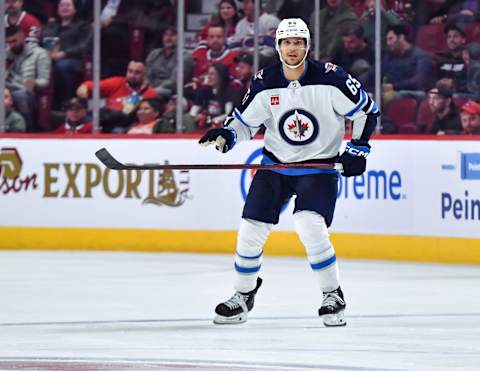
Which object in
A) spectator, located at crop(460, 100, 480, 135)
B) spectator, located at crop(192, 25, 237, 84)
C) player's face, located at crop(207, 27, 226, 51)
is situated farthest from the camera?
player's face, located at crop(207, 27, 226, 51)

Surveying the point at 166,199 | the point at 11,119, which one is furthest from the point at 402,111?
the point at 11,119

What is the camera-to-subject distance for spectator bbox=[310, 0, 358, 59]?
A: 11.8 metres

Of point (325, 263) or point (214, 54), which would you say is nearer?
point (325, 263)

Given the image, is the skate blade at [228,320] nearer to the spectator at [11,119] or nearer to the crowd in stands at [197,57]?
the crowd in stands at [197,57]

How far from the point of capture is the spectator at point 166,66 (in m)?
12.1

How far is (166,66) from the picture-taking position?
40.0ft

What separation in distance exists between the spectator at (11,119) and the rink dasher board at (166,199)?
0.27m

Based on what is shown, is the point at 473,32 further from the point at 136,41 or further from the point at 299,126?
the point at 299,126

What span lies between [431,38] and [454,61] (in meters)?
0.34

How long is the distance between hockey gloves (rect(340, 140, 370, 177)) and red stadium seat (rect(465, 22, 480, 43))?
4.80 metres

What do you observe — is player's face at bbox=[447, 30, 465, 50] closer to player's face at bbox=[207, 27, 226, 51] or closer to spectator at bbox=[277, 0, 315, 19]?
spectator at bbox=[277, 0, 315, 19]

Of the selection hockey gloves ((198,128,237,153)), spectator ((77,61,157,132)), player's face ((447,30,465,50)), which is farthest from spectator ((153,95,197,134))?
hockey gloves ((198,128,237,153))

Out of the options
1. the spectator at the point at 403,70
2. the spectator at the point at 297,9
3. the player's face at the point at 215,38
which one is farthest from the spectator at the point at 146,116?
the spectator at the point at 403,70

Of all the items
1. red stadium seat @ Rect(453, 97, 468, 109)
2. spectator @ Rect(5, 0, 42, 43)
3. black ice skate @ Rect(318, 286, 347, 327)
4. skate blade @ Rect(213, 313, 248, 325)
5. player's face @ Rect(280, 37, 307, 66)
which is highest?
spectator @ Rect(5, 0, 42, 43)
